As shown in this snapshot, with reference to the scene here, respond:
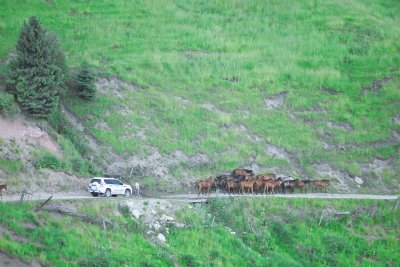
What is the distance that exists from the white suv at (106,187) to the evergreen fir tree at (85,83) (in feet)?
39.8

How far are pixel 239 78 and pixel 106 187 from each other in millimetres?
26849

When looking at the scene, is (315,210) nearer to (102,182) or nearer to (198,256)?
(198,256)

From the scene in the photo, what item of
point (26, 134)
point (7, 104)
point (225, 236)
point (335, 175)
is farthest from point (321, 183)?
point (7, 104)

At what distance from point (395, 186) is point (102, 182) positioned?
28.2 m

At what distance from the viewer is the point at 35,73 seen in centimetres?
4600

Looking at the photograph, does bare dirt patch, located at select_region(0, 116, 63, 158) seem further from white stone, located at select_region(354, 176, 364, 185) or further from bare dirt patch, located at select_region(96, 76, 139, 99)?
white stone, located at select_region(354, 176, 364, 185)

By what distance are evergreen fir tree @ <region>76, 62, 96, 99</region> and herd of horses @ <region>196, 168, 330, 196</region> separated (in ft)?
42.6

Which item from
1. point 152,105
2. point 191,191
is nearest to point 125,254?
point 191,191

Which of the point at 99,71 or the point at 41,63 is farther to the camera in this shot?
the point at 99,71

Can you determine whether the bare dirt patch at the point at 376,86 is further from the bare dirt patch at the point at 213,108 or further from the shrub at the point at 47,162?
the shrub at the point at 47,162

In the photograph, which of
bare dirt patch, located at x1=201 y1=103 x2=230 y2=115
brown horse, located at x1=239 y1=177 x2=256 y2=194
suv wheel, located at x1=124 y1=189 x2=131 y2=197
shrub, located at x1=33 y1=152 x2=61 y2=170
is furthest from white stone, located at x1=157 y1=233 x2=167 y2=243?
bare dirt patch, located at x1=201 y1=103 x2=230 y2=115

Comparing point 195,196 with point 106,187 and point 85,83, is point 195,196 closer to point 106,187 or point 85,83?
point 106,187

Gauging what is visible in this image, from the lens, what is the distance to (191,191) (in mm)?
48188

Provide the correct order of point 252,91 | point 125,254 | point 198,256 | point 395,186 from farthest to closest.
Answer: point 252,91
point 395,186
point 198,256
point 125,254
